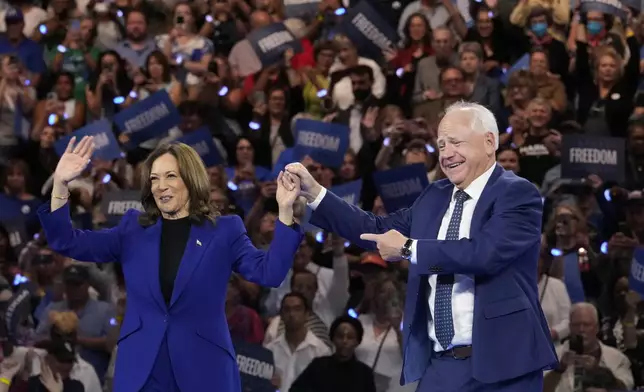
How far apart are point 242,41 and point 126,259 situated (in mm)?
4812

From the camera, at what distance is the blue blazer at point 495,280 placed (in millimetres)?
3574

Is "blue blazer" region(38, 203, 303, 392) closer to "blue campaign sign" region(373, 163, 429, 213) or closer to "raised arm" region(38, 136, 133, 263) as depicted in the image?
"raised arm" region(38, 136, 133, 263)

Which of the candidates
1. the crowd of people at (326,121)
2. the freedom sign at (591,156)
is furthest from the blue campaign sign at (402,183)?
the freedom sign at (591,156)

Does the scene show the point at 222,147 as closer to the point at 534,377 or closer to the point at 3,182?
the point at 3,182

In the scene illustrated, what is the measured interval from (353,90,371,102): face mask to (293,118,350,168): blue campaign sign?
2.05 feet

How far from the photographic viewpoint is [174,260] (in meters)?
4.01

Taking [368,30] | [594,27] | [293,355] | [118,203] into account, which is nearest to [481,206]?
[293,355]

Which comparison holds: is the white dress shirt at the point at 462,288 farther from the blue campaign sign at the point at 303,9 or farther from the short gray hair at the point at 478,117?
the blue campaign sign at the point at 303,9

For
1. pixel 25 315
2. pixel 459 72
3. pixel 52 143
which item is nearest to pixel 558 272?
pixel 459 72

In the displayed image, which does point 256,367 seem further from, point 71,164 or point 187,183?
point 71,164

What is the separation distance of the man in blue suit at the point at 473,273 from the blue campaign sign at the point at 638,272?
2.83 meters

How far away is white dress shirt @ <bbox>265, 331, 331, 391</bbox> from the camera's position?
269 inches

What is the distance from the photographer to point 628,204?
697 cm

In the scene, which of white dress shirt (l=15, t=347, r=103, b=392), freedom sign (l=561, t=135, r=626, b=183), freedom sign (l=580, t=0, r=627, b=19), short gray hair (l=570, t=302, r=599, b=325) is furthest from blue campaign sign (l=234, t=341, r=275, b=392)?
freedom sign (l=580, t=0, r=627, b=19)
